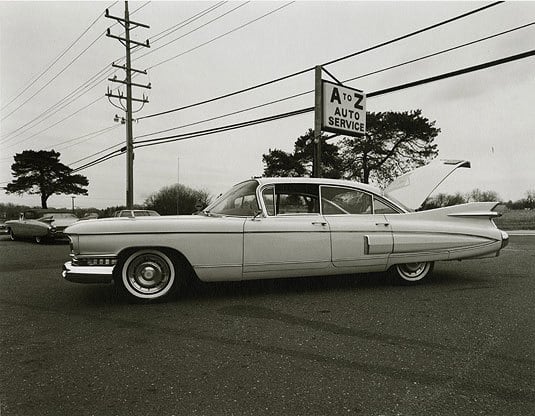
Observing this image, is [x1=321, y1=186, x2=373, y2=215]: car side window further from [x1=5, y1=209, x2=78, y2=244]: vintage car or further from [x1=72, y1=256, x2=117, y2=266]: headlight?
[x1=5, y1=209, x2=78, y2=244]: vintage car

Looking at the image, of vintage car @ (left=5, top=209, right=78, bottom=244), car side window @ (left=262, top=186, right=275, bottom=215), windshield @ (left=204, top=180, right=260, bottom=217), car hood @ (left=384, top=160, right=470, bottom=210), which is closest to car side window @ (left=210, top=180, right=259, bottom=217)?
windshield @ (left=204, top=180, right=260, bottom=217)

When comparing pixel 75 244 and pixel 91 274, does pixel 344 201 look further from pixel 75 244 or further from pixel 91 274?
pixel 75 244

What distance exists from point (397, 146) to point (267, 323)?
32275 mm

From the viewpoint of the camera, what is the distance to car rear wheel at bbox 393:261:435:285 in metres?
5.05

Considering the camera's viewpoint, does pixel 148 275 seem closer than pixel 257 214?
Yes

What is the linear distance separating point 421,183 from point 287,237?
2.23 m

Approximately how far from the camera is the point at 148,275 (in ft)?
13.7

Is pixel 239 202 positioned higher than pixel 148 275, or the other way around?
pixel 239 202

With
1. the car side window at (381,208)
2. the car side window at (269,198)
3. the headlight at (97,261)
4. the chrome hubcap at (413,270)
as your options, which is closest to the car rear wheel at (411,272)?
the chrome hubcap at (413,270)

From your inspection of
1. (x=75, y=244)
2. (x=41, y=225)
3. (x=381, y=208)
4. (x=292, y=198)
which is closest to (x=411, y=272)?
(x=381, y=208)

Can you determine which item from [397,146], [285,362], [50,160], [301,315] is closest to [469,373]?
[285,362]

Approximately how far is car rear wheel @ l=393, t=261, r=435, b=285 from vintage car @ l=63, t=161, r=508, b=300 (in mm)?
15

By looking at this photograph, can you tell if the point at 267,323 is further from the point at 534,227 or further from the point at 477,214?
the point at 534,227

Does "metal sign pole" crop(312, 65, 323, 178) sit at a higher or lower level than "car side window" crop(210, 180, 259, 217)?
higher
